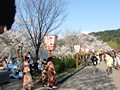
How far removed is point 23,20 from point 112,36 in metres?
162

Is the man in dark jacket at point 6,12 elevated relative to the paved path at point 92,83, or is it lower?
elevated

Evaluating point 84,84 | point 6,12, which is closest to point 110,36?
point 84,84

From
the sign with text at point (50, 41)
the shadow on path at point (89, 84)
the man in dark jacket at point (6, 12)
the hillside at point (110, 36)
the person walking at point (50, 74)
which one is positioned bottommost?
the shadow on path at point (89, 84)

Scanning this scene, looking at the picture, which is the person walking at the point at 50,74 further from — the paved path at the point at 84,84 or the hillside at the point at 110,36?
the hillside at the point at 110,36

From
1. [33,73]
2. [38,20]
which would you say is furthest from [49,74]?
[38,20]

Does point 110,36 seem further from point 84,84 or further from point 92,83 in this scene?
point 84,84

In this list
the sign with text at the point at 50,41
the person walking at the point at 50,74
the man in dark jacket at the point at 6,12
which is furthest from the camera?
the sign with text at the point at 50,41

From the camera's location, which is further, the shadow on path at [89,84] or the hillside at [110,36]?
the hillside at [110,36]

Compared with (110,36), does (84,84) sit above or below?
below

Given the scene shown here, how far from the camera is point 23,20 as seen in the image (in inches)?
1006

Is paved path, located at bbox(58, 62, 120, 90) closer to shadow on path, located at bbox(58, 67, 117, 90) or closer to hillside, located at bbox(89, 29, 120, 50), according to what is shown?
shadow on path, located at bbox(58, 67, 117, 90)

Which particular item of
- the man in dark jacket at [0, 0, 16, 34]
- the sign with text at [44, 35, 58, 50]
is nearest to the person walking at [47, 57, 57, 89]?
the sign with text at [44, 35, 58, 50]

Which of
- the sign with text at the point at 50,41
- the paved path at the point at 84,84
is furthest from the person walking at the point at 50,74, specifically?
the sign with text at the point at 50,41

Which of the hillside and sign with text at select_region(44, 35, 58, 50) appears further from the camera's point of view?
the hillside
